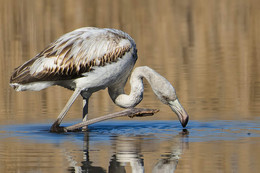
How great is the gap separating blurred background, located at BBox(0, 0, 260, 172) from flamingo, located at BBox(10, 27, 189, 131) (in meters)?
1.12

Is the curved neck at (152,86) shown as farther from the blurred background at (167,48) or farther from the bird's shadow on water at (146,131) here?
the blurred background at (167,48)

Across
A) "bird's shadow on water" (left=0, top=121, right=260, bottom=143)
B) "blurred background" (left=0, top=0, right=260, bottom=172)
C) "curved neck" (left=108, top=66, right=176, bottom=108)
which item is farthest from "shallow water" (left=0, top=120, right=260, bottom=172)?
"curved neck" (left=108, top=66, right=176, bottom=108)

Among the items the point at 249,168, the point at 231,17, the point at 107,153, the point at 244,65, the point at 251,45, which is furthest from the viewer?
the point at 231,17

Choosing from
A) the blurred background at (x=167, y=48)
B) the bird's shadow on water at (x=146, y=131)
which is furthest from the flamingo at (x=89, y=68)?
the blurred background at (x=167, y=48)

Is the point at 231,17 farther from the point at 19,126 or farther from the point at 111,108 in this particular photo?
the point at 19,126

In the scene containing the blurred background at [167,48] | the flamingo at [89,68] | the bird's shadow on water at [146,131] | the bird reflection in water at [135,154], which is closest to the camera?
the bird reflection in water at [135,154]

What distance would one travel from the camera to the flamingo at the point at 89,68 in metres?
12.4

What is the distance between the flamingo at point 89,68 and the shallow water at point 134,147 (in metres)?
0.46

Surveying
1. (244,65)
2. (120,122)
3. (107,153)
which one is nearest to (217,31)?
(244,65)

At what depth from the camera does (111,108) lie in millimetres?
14766

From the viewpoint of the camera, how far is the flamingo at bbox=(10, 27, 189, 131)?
12.4m

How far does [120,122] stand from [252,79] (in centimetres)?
493

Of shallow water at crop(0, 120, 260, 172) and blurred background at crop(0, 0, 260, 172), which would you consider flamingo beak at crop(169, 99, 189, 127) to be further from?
blurred background at crop(0, 0, 260, 172)

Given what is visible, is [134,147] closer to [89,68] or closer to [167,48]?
[89,68]
